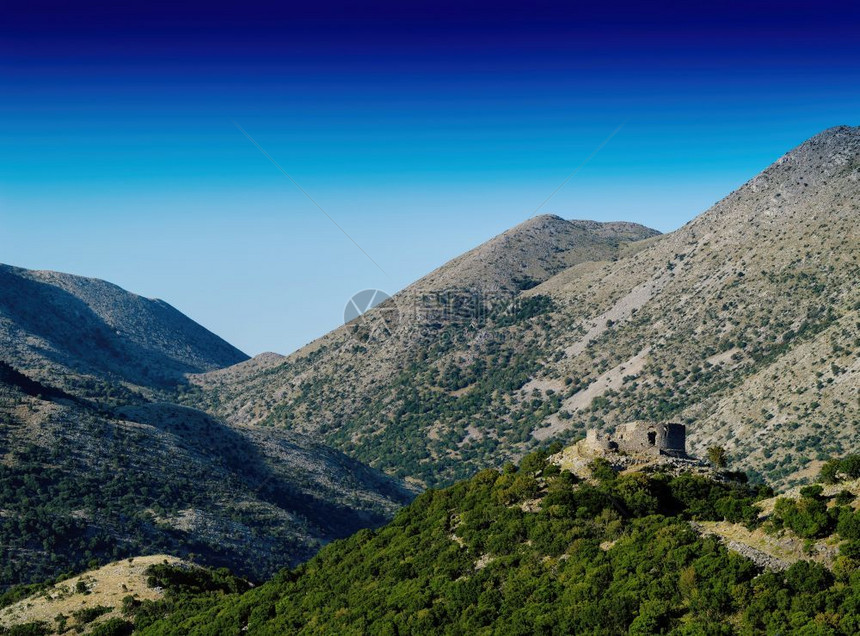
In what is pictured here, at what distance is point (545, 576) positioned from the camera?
3562cm

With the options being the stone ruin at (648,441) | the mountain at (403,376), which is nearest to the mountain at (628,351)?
the mountain at (403,376)

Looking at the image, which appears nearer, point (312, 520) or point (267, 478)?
point (312, 520)

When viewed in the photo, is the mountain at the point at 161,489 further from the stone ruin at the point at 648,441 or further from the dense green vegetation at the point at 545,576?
the stone ruin at the point at 648,441

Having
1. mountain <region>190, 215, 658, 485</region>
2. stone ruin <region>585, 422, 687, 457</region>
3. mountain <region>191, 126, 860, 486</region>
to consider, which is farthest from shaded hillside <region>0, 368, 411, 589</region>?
stone ruin <region>585, 422, 687, 457</region>

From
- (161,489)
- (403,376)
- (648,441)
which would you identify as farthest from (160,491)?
(403,376)

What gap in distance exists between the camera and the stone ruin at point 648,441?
46.4 m

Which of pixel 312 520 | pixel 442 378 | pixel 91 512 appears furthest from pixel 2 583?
pixel 442 378

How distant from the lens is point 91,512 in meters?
85.8

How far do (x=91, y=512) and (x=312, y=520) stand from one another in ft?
92.1

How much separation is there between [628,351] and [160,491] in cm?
7109

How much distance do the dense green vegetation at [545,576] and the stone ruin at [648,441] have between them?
2.81 m

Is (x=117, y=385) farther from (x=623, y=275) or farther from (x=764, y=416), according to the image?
(x=764, y=416)

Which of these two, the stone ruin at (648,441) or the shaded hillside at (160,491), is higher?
the stone ruin at (648,441)

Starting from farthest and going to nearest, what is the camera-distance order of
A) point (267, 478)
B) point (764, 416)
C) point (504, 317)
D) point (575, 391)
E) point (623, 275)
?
1. point (504, 317)
2. point (623, 275)
3. point (575, 391)
4. point (267, 478)
5. point (764, 416)
